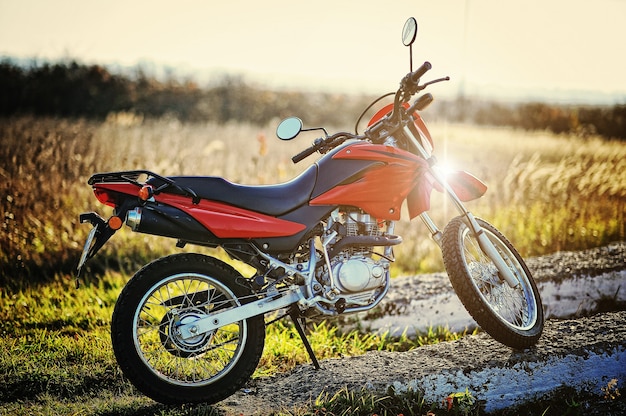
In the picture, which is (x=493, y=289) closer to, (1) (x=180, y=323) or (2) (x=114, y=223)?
(1) (x=180, y=323)

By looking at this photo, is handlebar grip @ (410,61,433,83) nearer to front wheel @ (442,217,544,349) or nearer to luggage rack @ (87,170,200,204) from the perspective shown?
front wheel @ (442,217,544,349)

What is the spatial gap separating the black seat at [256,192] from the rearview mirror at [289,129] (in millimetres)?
263

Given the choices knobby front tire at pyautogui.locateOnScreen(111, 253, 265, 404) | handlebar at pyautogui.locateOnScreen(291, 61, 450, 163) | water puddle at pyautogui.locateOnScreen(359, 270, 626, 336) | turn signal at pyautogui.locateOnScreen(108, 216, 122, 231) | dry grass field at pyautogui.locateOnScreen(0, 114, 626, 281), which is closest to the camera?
turn signal at pyautogui.locateOnScreen(108, 216, 122, 231)

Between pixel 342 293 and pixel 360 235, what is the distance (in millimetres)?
359

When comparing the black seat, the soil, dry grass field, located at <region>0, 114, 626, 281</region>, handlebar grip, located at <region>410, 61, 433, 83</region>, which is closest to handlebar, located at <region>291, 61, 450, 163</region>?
handlebar grip, located at <region>410, 61, 433, 83</region>

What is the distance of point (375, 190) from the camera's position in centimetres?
374

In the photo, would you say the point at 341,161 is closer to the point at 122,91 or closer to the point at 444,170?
the point at 444,170

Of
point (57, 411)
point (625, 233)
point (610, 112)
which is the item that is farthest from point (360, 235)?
point (610, 112)

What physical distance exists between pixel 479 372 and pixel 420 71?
72.3 inches

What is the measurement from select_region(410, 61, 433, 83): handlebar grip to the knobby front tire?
5.19ft

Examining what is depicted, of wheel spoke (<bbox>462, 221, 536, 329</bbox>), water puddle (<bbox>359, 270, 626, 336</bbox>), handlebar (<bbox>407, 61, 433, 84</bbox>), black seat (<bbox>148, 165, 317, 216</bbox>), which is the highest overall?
handlebar (<bbox>407, 61, 433, 84</bbox>)

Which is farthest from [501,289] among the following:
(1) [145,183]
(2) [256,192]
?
(1) [145,183]

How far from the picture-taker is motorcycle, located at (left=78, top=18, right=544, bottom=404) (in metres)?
3.27

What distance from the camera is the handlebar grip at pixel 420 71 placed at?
3.74m
